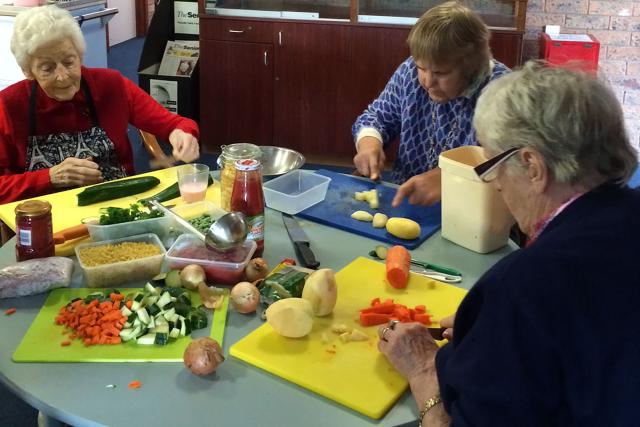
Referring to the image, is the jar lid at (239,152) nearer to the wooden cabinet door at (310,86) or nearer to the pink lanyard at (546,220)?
the pink lanyard at (546,220)

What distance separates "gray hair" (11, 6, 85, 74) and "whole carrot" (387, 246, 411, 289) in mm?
1347

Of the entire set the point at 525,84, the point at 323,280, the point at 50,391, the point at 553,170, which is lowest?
the point at 50,391

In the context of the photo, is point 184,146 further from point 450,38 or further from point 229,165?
point 450,38

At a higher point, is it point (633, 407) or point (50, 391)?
point (633, 407)

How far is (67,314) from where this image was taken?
1371mm

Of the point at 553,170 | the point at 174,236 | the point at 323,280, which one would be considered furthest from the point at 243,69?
the point at 553,170

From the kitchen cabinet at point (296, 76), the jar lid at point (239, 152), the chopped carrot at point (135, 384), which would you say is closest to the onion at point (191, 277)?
the chopped carrot at point (135, 384)

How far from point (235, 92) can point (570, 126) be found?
3825mm

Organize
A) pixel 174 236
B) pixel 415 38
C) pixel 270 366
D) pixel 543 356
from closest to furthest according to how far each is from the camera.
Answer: pixel 543 356 < pixel 270 366 < pixel 174 236 < pixel 415 38

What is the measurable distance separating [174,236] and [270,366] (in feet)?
1.95

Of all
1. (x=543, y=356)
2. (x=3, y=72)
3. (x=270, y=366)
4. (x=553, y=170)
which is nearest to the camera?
(x=543, y=356)

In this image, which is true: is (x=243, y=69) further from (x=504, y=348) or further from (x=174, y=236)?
(x=504, y=348)

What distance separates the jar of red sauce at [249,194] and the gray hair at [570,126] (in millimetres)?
657

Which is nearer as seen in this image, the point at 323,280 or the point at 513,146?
the point at 513,146
